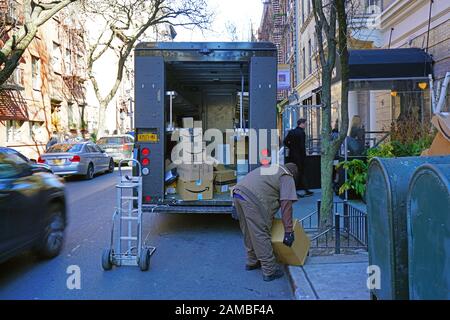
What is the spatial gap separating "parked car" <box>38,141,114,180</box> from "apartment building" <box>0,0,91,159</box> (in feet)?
14.4

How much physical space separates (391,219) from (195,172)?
504cm

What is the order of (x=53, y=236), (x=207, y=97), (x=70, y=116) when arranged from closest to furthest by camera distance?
(x=53, y=236)
(x=207, y=97)
(x=70, y=116)

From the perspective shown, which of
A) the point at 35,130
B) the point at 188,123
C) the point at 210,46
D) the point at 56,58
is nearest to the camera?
the point at 210,46

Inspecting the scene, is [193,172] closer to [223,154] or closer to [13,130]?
[223,154]

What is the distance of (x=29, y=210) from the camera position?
5.34m

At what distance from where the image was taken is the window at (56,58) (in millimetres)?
28083

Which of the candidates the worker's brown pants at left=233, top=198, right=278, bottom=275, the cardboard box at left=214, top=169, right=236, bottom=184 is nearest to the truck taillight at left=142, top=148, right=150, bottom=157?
the cardboard box at left=214, top=169, right=236, bottom=184

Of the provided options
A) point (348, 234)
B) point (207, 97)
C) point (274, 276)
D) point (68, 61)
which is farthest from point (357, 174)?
point (68, 61)

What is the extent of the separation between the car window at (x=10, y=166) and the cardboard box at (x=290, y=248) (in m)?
3.20

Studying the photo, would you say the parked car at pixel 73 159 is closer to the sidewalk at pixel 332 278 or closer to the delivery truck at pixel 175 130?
the delivery truck at pixel 175 130

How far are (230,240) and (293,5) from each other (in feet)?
93.0

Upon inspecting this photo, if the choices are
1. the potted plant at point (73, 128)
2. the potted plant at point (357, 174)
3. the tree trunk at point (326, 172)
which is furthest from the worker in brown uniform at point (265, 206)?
the potted plant at point (73, 128)

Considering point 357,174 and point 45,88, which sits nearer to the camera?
point 357,174

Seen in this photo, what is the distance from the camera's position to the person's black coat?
11328 millimetres
